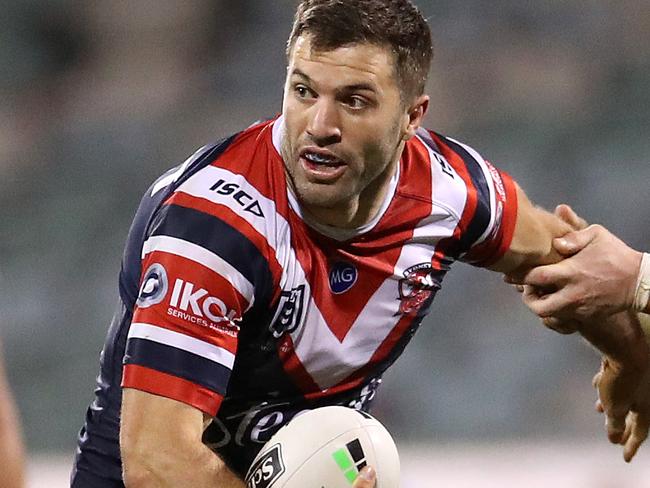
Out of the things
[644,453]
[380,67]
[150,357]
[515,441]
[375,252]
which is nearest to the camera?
[150,357]

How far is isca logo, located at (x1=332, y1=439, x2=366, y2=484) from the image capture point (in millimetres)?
2719

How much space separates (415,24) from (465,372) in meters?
3.58

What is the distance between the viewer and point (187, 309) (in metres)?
2.69

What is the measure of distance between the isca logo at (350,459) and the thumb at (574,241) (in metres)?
0.97

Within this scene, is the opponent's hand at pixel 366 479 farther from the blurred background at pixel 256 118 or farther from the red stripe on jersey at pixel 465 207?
the blurred background at pixel 256 118

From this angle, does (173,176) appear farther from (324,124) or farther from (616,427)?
(616,427)

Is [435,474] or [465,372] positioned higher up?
[465,372]

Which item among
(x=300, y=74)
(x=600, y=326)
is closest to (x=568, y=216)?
(x=600, y=326)

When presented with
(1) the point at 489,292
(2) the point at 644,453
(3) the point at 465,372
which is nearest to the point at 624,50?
(1) the point at 489,292

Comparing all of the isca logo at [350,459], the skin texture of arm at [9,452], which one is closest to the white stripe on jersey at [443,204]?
the isca logo at [350,459]

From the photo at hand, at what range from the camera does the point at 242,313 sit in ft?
9.17

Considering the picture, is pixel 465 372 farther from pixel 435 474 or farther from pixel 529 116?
pixel 529 116

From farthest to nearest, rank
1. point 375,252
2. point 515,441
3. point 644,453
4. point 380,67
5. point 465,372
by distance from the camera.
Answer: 1. point 465,372
2. point 515,441
3. point 644,453
4. point 375,252
5. point 380,67

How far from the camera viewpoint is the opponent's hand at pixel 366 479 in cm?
269
